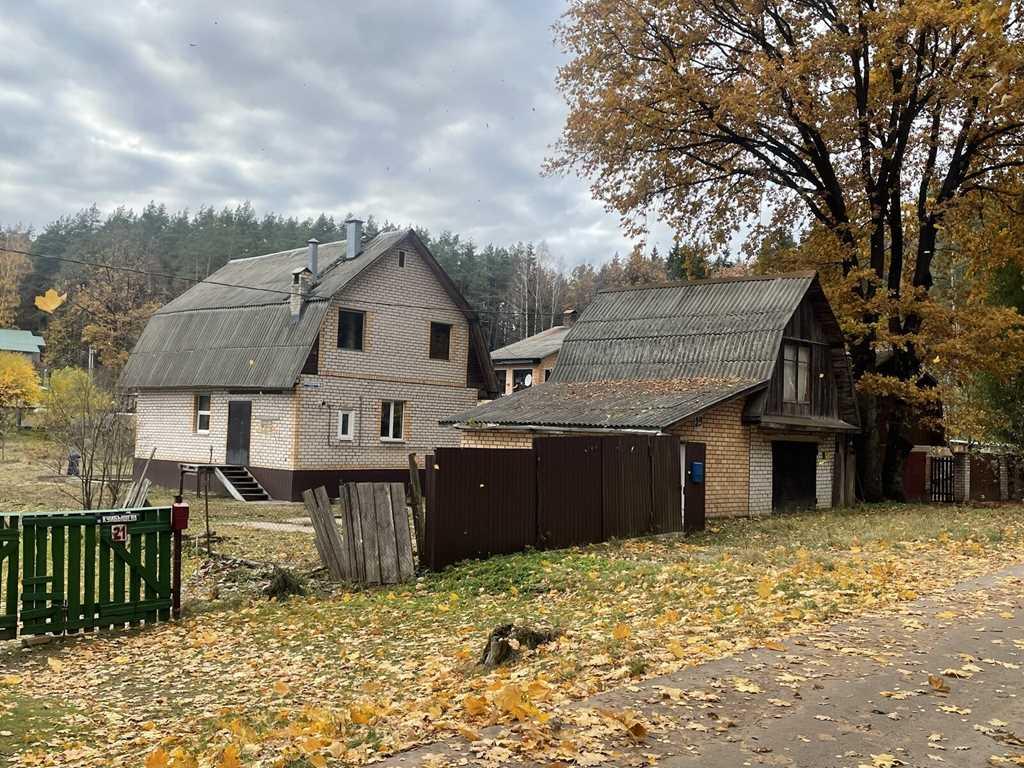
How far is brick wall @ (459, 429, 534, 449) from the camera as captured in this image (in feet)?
73.3

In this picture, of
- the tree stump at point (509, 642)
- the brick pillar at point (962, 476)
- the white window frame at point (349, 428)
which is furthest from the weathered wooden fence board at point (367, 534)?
the brick pillar at point (962, 476)

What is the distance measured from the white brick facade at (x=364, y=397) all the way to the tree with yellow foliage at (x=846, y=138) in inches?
257

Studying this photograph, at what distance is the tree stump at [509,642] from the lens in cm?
738

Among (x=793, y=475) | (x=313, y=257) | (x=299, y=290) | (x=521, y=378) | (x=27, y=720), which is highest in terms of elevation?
(x=313, y=257)

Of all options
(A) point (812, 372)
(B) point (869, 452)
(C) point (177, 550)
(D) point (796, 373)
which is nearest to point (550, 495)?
(C) point (177, 550)

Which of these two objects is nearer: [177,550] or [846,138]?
[177,550]

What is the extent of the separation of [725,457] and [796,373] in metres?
4.26

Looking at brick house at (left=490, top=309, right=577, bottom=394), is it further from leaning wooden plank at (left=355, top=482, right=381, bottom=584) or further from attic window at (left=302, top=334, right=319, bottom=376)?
leaning wooden plank at (left=355, top=482, right=381, bottom=584)

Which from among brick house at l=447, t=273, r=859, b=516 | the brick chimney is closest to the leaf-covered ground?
brick house at l=447, t=273, r=859, b=516

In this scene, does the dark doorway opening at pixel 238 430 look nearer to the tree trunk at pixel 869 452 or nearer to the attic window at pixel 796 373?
the attic window at pixel 796 373

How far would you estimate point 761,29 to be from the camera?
26469mm

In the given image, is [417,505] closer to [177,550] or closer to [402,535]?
[402,535]

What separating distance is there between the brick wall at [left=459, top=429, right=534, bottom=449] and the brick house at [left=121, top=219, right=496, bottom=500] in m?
5.79

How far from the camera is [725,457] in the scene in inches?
846
